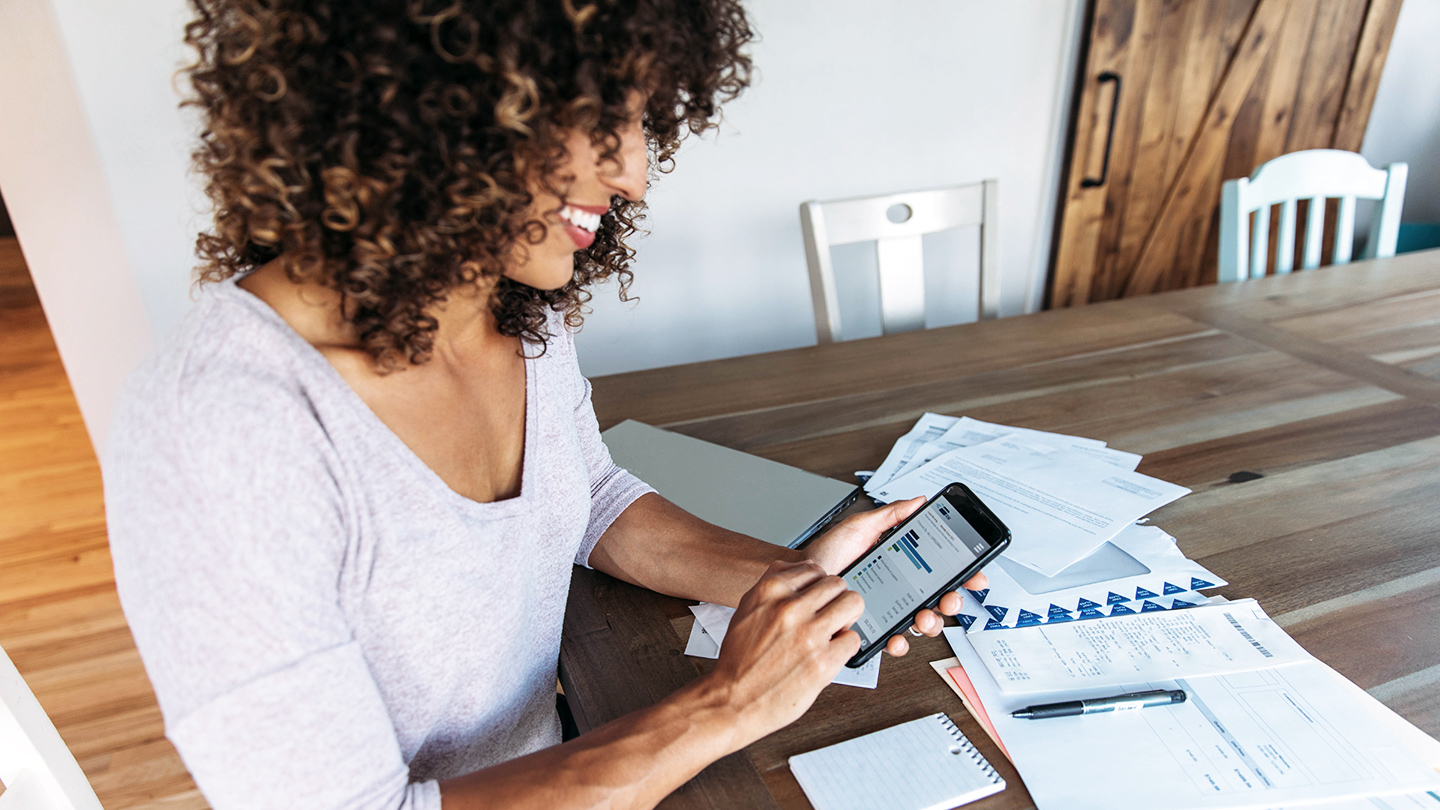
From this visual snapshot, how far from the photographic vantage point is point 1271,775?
2.18 feet

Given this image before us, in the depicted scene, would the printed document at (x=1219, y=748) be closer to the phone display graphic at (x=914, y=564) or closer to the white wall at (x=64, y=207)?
the phone display graphic at (x=914, y=564)

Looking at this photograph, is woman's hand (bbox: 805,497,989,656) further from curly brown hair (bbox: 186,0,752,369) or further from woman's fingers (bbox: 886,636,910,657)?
curly brown hair (bbox: 186,0,752,369)

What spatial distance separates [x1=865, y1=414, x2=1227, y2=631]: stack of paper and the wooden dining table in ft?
0.14

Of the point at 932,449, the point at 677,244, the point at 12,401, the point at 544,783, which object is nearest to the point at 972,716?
the point at 544,783

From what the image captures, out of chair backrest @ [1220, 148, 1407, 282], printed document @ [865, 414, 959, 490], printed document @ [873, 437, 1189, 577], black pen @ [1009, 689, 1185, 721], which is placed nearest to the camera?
black pen @ [1009, 689, 1185, 721]

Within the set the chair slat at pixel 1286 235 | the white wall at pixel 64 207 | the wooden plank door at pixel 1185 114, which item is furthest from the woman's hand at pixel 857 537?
the wooden plank door at pixel 1185 114

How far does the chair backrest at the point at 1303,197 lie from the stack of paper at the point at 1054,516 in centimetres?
104

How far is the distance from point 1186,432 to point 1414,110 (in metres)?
2.80

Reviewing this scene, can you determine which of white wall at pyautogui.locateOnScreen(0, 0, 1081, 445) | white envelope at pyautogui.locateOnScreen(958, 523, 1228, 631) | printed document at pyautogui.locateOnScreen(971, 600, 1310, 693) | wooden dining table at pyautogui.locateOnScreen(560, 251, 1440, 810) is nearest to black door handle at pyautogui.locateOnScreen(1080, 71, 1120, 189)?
white wall at pyautogui.locateOnScreen(0, 0, 1081, 445)

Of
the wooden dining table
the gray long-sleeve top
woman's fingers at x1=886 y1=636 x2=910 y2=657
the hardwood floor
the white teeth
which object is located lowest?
the hardwood floor

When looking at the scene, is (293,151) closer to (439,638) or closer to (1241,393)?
(439,638)

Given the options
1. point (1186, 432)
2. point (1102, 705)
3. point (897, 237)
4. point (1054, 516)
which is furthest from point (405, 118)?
point (897, 237)

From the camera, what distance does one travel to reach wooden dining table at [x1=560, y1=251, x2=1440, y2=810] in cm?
77

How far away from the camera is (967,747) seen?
2.31 feet
